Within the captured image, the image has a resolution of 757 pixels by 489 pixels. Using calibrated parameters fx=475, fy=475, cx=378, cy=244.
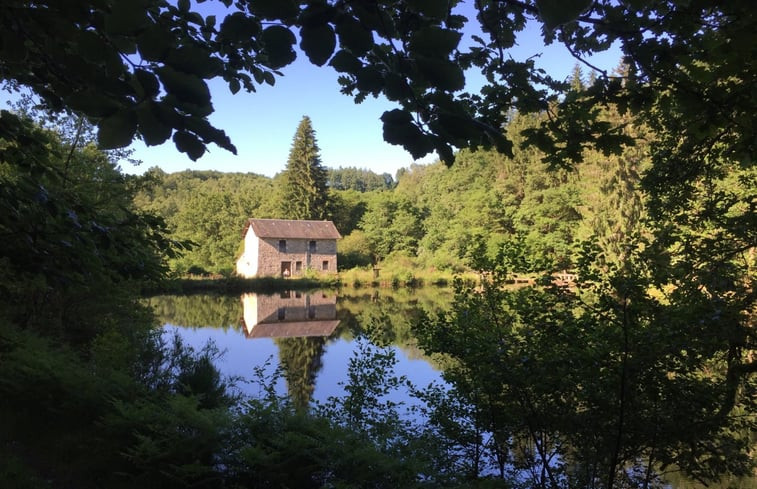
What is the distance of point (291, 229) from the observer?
38062mm

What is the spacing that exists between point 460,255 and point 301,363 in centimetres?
899

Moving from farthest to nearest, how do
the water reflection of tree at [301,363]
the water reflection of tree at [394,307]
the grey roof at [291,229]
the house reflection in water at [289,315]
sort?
the grey roof at [291,229]
the house reflection in water at [289,315]
the water reflection of tree at [394,307]
the water reflection of tree at [301,363]

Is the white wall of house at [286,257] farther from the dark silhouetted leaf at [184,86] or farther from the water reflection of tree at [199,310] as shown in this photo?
the dark silhouetted leaf at [184,86]

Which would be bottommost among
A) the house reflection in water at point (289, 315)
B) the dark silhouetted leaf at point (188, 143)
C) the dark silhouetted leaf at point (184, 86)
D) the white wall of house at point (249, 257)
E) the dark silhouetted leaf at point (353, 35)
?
the house reflection in water at point (289, 315)

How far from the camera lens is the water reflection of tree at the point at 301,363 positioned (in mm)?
10141

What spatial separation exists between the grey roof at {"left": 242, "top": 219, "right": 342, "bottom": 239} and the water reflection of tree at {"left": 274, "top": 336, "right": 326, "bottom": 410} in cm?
2082

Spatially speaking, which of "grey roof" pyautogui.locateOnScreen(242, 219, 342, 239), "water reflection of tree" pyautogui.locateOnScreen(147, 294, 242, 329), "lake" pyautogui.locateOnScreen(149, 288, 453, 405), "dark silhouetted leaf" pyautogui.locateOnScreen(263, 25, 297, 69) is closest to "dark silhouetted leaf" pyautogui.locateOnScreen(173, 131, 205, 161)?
"dark silhouetted leaf" pyautogui.locateOnScreen(263, 25, 297, 69)

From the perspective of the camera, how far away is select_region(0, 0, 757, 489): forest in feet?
3.57

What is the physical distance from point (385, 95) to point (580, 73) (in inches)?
1678

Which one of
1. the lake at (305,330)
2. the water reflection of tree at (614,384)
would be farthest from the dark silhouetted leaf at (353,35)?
the lake at (305,330)

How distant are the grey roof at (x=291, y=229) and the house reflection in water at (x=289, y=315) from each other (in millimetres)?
7741

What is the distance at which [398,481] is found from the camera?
367 cm

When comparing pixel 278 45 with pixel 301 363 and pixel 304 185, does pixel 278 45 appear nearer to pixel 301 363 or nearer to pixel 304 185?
pixel 301 363

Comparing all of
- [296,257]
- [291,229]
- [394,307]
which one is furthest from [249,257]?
[394,307]
